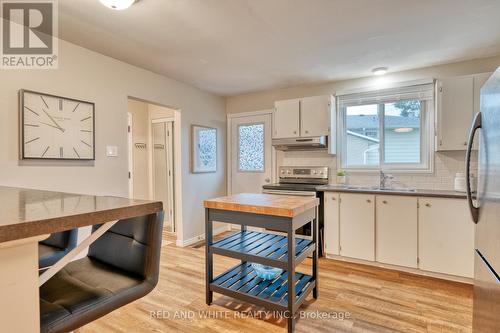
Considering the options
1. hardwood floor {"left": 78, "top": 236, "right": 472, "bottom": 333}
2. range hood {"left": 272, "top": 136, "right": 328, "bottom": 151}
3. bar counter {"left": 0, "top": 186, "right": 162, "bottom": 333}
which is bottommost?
hardwood floor {"left": 78, "top": 236, "right": 472, "bottom": 333}

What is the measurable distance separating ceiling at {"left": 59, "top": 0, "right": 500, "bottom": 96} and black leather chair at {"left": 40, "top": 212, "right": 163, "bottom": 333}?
1702mm

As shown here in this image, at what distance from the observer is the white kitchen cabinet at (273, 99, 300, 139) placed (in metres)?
3.73

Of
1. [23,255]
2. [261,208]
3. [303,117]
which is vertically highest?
[303,117]

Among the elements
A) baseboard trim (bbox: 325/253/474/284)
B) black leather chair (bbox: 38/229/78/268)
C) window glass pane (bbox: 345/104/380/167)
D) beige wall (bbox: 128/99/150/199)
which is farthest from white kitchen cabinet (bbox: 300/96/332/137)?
black leather chair (bbox: 38/229/78/268)

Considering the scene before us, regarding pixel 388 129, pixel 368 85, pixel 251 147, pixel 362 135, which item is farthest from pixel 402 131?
pixel 251 147

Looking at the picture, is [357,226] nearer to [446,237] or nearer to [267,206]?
[446,237]

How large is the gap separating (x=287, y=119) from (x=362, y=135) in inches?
42.2

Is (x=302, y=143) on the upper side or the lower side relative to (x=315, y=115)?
lower

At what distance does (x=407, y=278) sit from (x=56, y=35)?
418cm

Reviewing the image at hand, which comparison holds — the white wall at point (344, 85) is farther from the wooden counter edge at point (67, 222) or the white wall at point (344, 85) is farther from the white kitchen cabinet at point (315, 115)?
the wooden counter edge at point (67, 222)

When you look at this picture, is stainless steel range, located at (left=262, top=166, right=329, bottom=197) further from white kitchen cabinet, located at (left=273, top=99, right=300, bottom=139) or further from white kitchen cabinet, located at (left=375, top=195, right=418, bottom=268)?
white kitchen cabinet, located at (left=375, top=195, right=418, bottom=268)

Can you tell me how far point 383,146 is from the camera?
3498mm

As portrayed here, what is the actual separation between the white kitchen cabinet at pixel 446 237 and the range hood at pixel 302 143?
4.41ft

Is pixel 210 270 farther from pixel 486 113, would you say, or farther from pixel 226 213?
pixel 486 113
